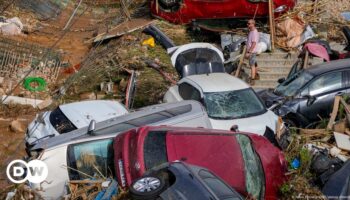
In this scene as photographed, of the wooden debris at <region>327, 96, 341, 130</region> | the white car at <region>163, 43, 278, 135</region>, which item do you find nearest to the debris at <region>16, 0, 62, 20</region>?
the white car at <region>163, 43, 278, 135</region>

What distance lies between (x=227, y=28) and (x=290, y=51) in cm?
234

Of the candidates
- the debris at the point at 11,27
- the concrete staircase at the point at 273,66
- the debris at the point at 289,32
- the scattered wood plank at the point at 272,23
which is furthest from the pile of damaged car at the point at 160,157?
the debris at the point at 11,27

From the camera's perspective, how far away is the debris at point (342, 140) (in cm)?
1074

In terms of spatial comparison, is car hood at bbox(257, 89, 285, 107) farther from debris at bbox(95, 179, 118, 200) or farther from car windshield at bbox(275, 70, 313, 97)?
debris at bbox(95, 179, 118, 200)

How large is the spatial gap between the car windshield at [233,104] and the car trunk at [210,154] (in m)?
3.41

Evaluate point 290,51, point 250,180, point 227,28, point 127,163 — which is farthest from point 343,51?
point 127,163

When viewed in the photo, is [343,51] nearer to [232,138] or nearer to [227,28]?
[227,28]

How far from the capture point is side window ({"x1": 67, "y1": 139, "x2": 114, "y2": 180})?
28.1 feet

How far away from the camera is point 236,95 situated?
12547 mm

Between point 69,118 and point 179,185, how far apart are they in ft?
17.0

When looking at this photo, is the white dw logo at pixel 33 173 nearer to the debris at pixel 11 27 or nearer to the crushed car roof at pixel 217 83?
the crushed car roof at pixel 217 83

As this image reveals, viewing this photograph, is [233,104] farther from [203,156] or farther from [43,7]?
[43,7]

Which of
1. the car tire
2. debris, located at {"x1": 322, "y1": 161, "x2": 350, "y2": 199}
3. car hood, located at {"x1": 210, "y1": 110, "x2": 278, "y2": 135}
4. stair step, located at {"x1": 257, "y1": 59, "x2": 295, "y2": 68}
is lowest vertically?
the car tire

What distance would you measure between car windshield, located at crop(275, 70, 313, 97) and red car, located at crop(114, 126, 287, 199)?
5280mm
